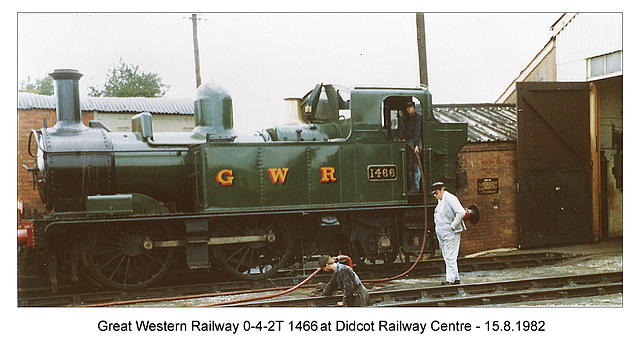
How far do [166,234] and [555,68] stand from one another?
8.78 m

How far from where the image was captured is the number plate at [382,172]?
8.15m

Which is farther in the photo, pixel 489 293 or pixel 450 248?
pixel 450 248

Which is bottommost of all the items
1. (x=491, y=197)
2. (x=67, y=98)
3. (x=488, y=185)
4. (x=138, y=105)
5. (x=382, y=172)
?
(x=491, y=197)

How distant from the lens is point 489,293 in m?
7.43

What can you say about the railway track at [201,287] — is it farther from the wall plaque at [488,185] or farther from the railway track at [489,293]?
the wall plaque at [488,185]

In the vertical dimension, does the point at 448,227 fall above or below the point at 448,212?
below

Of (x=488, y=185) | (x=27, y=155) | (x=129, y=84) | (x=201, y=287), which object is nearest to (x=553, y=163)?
(x=488, y=185)

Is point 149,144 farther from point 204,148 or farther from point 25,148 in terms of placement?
point 25,148

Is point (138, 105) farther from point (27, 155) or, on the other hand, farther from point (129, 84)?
point (129, 84)

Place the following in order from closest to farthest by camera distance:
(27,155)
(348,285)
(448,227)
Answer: (348,285) < (448,227) < (27,155)

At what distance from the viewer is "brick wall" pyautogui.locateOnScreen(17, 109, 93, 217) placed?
915 centimetres

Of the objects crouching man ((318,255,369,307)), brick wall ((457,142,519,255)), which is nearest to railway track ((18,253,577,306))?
brick wall ((457,142,519,255))

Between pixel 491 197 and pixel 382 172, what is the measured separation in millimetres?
3769

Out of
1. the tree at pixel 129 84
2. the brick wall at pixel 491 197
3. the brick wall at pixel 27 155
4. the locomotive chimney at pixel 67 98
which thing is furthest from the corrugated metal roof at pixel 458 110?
the tree at pixel 129 84
